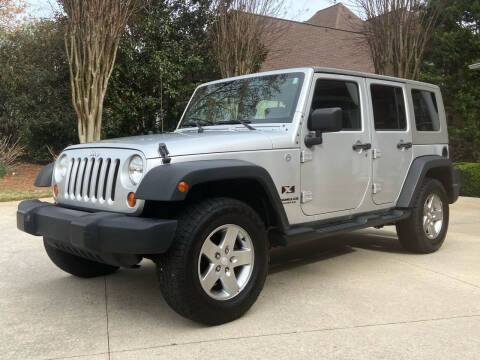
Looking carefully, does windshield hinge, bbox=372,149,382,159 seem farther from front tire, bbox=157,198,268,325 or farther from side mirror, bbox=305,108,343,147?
front tire, bbox=157,198,268,325

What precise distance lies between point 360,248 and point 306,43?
56.6 feet

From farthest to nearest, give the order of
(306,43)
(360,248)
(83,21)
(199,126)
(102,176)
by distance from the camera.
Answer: (306,43) → (83,21) → (360,248) → (199,126) → (102,176)

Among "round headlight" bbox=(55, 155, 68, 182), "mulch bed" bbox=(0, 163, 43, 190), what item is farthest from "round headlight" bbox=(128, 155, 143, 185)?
"mulch bed" bbox=(0, 163, 43, 190)

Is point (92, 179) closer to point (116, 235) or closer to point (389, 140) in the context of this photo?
point (116, 235)

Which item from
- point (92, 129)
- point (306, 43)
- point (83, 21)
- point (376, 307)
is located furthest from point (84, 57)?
point (306, 43)

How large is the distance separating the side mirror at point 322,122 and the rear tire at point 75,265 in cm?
230

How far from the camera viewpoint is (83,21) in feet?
36.2

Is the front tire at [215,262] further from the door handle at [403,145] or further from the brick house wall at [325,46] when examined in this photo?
the brick house wall at [325,46]

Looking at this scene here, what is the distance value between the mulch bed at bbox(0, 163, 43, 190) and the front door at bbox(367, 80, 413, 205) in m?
9.95

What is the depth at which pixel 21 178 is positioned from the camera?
13766 millimetres

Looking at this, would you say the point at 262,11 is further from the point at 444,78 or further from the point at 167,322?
the point at 167,322

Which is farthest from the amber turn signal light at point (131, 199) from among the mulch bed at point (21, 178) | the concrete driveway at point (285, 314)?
the mulch bed at point (21, 178)

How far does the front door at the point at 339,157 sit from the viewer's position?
3.90 m

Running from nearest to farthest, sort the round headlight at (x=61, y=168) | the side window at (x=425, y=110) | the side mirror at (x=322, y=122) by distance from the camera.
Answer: the side mirror at (x=322, y=122)
the round headlight at (x=61, y=168)
the side window at (x=425, y=110)
